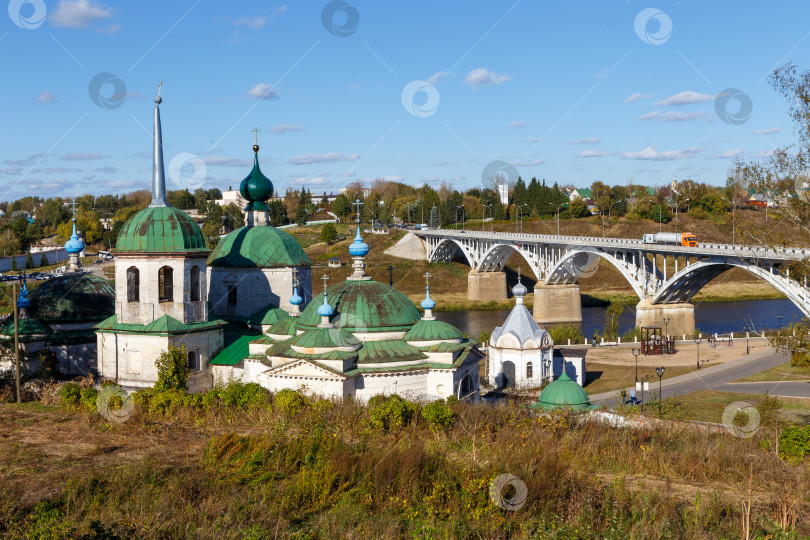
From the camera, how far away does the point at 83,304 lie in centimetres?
2920

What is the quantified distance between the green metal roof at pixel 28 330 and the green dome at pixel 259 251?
262 inches

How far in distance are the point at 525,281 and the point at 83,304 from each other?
6972 centimetres

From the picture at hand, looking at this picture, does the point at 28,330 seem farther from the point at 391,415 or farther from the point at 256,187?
the point at 391,415

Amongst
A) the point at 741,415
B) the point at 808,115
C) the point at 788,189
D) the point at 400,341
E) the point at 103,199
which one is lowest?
the point at 741,415

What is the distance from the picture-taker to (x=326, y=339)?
23969mm

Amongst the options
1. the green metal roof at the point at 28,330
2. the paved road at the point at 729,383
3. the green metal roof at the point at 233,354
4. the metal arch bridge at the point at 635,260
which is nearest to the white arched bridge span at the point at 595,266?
the metal arch bridge at the point at 635,260

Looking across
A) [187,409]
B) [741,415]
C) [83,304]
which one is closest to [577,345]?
[741,415]

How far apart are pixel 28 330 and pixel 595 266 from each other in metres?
66.5

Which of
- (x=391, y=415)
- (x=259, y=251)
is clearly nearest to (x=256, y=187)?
(x=259, y=251)

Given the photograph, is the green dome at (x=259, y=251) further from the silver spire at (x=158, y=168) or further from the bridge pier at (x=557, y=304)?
the bridge pier at (x=557, y=304)

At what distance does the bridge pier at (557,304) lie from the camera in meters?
70.4

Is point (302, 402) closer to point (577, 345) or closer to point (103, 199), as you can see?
point (577, 345)

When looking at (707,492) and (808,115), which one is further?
(808,115)

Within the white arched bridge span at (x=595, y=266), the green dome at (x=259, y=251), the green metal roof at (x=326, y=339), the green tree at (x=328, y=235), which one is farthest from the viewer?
the green tree at (x=328, y=235)
